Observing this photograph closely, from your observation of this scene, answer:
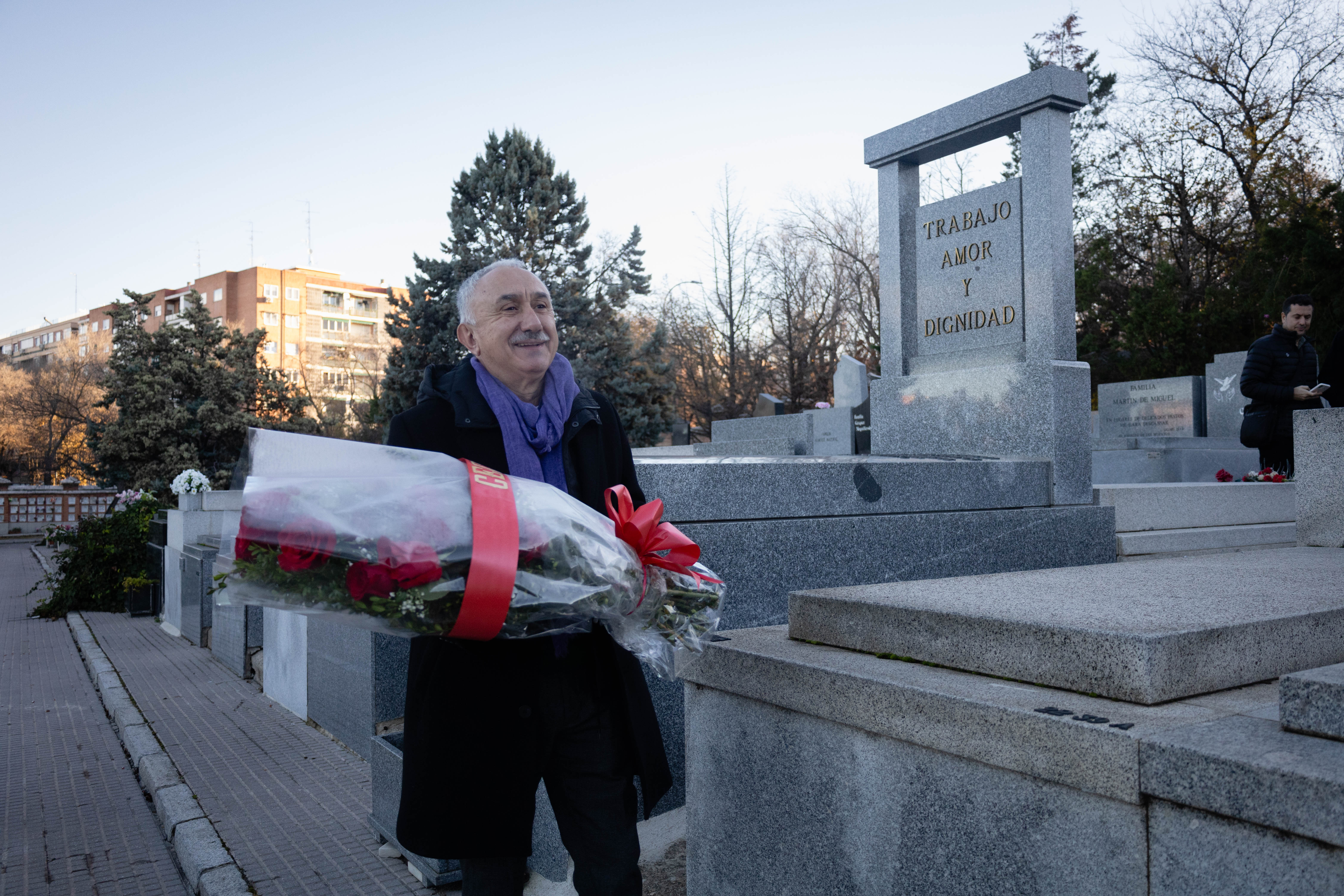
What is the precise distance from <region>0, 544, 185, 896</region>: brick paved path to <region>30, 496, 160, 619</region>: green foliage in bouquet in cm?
440

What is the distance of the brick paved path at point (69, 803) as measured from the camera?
4098 mm

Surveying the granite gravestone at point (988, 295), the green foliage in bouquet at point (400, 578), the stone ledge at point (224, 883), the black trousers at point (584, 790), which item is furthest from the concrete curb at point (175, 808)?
the granite gravestone at point (988, 295)

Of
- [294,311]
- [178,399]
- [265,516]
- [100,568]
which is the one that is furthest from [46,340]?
[265,516]

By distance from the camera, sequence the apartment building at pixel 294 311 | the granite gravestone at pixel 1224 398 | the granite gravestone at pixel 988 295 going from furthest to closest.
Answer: the apartment building at pixel 294 311, the granite gravestone at pixel 1224 398, the granite gravestone at pixel 988 295

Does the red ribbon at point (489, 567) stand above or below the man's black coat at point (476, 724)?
above

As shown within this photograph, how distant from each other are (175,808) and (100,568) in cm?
1003

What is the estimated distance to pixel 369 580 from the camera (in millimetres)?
1873

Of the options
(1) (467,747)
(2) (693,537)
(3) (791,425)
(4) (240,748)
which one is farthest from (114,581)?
(1) (467,747)

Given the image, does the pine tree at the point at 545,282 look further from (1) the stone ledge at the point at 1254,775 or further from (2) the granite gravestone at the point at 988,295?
(1) the stone ledge at the point at 1254,775

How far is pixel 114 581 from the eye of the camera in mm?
13086

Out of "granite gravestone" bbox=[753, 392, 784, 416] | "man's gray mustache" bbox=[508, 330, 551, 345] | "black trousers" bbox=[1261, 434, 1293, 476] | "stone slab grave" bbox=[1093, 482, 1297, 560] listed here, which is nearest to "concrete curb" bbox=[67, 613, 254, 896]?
"man's gray mustache" bbox=[508, 330, 551, 345]

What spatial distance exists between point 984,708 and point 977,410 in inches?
169

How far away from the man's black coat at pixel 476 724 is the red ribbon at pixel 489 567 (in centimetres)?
20

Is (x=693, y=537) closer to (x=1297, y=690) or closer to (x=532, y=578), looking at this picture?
(x=532, y=578)
